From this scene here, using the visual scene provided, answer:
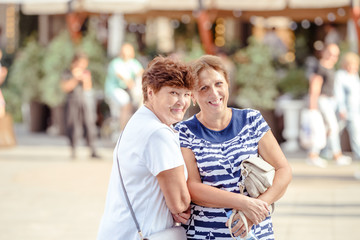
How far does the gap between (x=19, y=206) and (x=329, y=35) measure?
1250 centimetres

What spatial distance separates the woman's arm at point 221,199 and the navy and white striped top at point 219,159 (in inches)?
1.9

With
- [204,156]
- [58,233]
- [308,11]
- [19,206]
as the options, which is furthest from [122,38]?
[204,156]

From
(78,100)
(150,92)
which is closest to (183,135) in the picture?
(150,92)

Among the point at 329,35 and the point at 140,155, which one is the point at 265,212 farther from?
the point at 329,35

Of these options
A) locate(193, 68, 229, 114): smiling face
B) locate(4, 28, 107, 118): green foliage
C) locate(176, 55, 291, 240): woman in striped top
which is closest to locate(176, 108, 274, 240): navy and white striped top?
locate(176, 55, 291, 240): woman in striped top

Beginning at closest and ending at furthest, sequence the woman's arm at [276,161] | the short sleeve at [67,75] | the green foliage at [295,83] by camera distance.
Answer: the woman's arm at [276,161], the short sleeve at [67,75], the green foliage at [295,83]

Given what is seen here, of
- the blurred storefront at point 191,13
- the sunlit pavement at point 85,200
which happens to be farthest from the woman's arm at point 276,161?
the blurred storefront at point 191,13

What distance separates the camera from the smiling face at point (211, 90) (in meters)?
3.18

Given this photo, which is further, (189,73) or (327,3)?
(327,3)

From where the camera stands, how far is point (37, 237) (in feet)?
19.4

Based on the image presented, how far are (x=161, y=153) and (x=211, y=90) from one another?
54 cm

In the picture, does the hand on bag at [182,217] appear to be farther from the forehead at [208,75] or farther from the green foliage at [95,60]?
the green foliage at [95,60]

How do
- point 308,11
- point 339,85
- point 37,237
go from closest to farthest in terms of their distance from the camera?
point 37,237 < point 339,85 < point 308,11

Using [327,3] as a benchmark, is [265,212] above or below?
below
